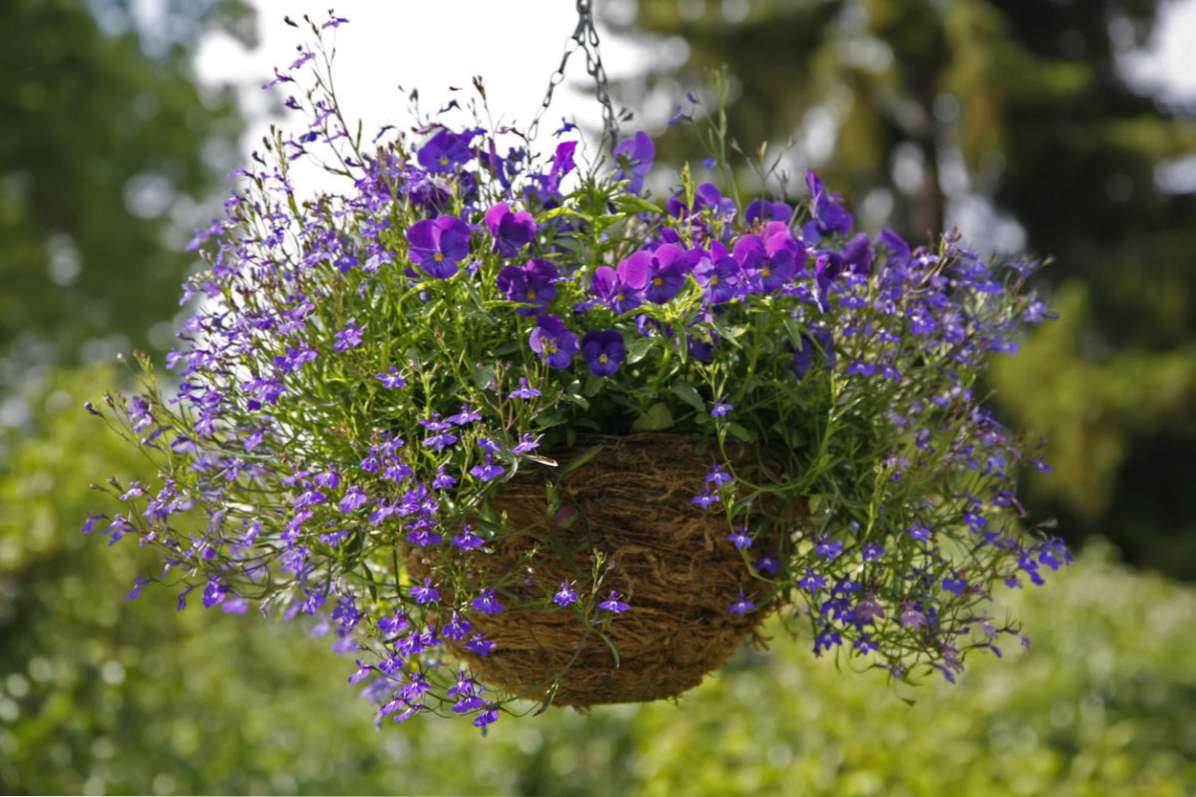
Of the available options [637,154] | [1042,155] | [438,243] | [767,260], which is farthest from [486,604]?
[1042,155]

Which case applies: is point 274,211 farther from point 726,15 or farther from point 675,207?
point 726,15

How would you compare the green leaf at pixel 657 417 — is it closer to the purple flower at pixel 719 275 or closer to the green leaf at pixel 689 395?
the green leaf at pixel 689 395

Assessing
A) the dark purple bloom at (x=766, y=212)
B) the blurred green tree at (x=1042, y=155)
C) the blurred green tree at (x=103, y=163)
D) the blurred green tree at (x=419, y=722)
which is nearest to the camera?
the dark purple bloom at (x=766, y=212)

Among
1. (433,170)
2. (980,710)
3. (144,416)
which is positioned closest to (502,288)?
(433,170)

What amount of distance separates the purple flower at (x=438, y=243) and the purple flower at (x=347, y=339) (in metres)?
0.10

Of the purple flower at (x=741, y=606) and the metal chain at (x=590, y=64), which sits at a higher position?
the metal chain at (x=590, y=64)

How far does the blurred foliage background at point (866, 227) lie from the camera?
3.66 metres

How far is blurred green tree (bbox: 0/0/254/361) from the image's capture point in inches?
420

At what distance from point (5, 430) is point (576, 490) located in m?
3.40

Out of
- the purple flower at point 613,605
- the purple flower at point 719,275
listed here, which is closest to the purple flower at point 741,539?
the purple flower at point 613,605

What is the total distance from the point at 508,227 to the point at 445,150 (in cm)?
21

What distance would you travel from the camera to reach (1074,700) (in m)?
4.30

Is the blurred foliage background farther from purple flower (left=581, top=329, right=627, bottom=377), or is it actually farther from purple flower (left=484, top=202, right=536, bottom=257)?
purple flower (left=484, top=202, right=536, bottom=257)

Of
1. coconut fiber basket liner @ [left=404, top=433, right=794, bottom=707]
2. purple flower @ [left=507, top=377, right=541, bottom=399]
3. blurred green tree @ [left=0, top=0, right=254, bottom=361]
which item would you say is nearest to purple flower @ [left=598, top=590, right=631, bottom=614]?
coconut fiber basket liner @ [left=404, top=433, right=794, bottom=707]
